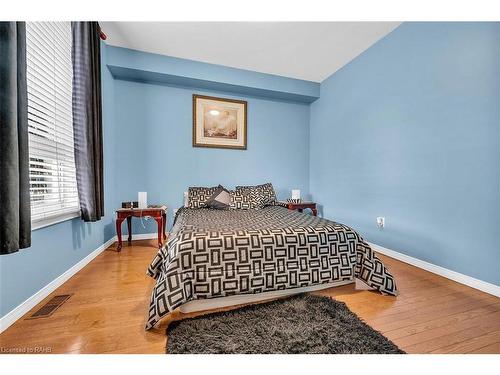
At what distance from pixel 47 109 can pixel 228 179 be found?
91.8 inches

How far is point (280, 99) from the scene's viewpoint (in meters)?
3.88

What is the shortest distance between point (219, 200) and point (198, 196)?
0.32m

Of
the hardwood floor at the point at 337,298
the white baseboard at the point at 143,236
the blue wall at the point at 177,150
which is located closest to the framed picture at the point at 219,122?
the blue wall at the point at 177,150

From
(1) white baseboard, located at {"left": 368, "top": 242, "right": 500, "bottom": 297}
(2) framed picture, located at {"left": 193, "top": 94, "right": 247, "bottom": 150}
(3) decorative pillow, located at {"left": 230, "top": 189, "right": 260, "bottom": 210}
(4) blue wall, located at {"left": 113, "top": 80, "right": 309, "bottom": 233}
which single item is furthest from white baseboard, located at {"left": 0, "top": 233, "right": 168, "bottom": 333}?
(1) white baseboard, located at {"left": 368, "top": 242, "right": 500, "bottom": 297}

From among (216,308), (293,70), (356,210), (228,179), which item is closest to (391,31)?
(293,70)

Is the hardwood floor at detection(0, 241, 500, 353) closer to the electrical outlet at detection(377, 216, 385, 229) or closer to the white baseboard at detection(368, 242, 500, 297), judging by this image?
the white baseboard at detection(368, 242, 500, 297)

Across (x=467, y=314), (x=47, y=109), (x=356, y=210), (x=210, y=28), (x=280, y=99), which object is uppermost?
(x=210, y=28)

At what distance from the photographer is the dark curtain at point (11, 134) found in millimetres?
1011

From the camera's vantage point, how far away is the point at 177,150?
3357 millimetres

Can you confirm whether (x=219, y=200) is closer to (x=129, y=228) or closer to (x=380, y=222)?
(x=129, y=228)

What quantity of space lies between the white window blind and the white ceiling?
83cm

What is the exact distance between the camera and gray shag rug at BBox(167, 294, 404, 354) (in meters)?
1.09

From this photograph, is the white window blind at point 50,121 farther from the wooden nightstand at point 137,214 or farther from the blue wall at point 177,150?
the blue wall at point 177,150
